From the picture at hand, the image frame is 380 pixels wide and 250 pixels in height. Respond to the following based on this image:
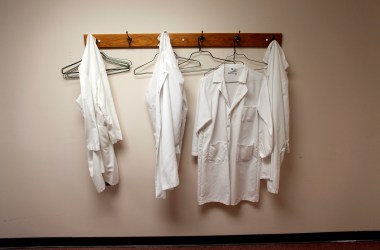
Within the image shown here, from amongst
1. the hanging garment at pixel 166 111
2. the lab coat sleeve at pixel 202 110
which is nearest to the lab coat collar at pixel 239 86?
the lab coat sleeve at pixel 202 110

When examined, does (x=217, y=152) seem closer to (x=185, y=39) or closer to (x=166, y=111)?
(x=166, y=111)

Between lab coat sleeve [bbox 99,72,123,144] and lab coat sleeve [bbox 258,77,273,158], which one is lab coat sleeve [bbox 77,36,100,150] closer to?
lab coat sleeve [bbox 99,72,123,144]

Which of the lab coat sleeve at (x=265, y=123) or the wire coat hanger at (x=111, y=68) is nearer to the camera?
the lab coat sleeve at (x=265, y=123)

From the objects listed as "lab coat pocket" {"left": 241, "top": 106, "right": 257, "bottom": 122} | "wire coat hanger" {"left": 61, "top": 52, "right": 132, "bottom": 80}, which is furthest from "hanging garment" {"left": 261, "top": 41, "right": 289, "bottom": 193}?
"wire coat hanger" {"left": 61, "top": 52, "right": 132, "bottom": 80}

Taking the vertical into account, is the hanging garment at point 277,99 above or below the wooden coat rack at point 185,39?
below

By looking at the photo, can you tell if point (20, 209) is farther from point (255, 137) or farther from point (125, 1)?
point (255, 137)

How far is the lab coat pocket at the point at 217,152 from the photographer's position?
1.42m

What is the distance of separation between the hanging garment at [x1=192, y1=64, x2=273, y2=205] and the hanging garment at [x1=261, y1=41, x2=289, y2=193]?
0.05m

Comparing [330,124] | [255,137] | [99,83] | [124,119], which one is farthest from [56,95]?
[330,124]

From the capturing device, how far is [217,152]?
144cm

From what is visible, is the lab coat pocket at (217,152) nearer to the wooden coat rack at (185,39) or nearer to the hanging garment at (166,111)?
the hanging garment at (166,111)

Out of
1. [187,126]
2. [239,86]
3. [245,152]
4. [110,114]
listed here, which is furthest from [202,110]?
[110,114]

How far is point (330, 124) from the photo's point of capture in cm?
157

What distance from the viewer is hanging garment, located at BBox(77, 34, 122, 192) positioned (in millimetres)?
1291
